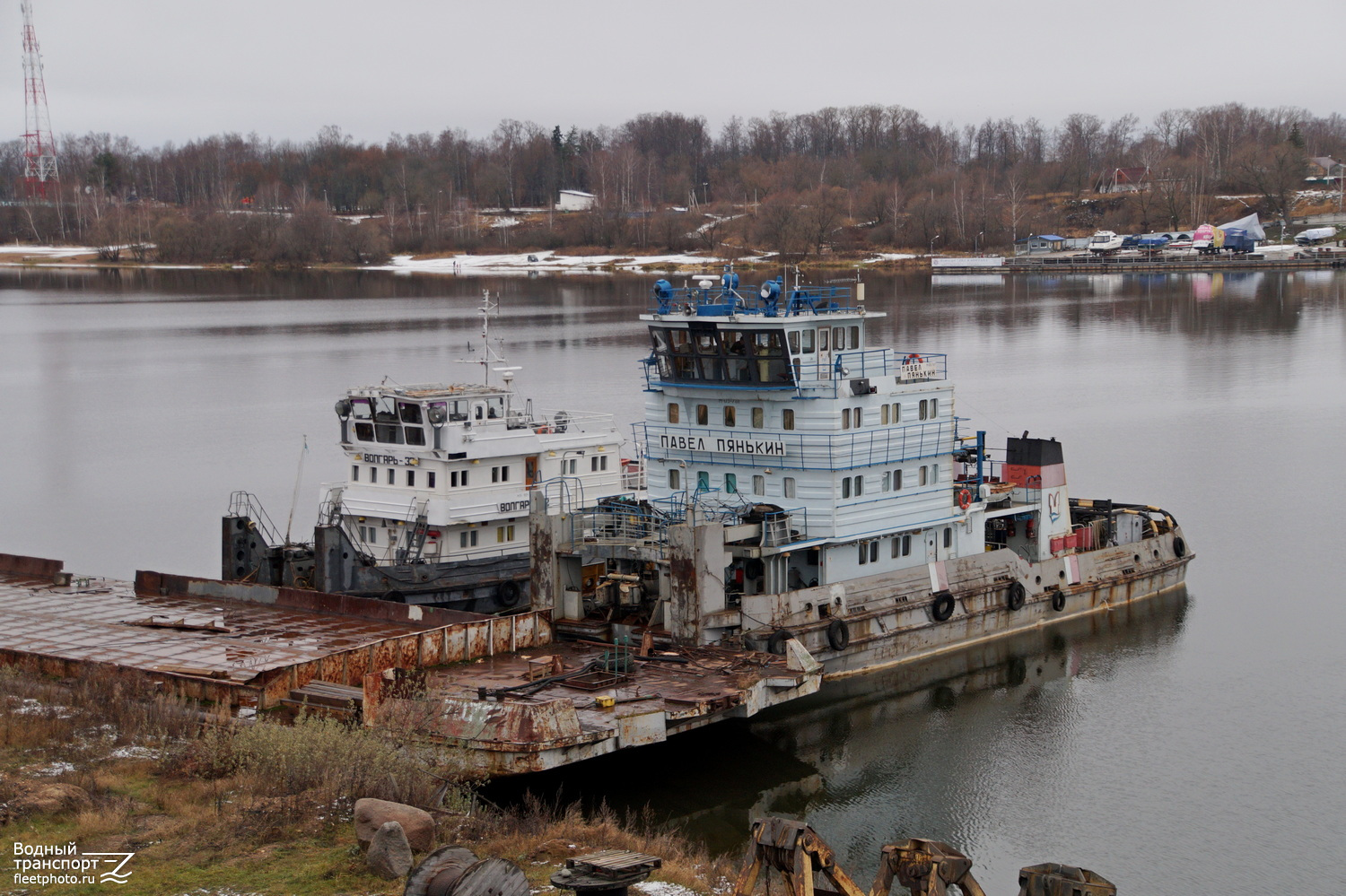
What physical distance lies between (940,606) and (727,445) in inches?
226

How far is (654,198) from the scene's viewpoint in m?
179

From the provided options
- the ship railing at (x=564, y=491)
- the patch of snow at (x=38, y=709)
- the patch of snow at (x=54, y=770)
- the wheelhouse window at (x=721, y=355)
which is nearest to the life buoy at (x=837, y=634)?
the wheelhouse window at (x=721, y=355)

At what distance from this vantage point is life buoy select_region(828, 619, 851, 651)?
91.1 feet

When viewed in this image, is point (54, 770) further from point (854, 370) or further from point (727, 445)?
point (854, 370)

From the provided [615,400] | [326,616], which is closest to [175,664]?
[326,616]

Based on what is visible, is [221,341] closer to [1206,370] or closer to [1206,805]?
[1206,370]

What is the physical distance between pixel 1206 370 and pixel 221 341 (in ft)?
185

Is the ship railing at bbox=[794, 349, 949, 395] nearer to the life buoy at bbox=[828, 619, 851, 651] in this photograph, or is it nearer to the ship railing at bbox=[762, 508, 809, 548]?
the ship railing at bbox=[762, 508, 809, 548]

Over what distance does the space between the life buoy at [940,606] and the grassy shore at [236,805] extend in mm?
11037

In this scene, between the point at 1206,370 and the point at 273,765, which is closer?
the point at 273,765

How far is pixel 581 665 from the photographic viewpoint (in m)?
24.7

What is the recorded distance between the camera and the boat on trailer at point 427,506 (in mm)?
30359

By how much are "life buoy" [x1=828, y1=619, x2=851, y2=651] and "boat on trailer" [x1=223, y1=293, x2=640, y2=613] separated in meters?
6.85

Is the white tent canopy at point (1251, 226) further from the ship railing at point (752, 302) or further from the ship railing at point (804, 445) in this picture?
the ship railing at point (752, 302)
